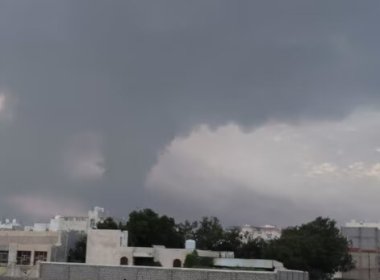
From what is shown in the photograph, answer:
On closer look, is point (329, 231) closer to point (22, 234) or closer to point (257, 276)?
point (22, 234)

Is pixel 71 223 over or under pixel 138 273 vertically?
over

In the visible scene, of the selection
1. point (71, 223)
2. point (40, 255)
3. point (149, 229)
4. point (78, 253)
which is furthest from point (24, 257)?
point (71, 223)

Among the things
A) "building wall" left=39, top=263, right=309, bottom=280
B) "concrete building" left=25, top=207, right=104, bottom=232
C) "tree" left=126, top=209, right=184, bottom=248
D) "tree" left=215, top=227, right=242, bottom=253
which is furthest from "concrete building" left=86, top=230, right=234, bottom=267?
"concrete building" left=25, top=207, right=104, bottom=232

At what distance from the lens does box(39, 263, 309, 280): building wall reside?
52.1 meters

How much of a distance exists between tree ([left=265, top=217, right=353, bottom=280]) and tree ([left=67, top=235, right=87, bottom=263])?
29.8 metres

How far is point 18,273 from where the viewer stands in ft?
227

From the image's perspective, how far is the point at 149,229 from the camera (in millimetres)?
103812

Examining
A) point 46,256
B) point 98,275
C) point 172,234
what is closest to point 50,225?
point 172,234

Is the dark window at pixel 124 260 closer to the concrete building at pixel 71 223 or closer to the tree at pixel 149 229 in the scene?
the tree at pixel 149 229

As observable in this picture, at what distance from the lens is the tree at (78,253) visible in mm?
97062

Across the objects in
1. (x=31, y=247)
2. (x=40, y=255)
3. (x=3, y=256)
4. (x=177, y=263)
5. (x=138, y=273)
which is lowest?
(x=138, y=273)

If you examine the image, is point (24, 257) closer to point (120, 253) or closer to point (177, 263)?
point (120, 253)

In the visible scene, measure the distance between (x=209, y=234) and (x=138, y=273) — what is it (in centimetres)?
6749

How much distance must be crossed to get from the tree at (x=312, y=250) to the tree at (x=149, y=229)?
57.8 feet
